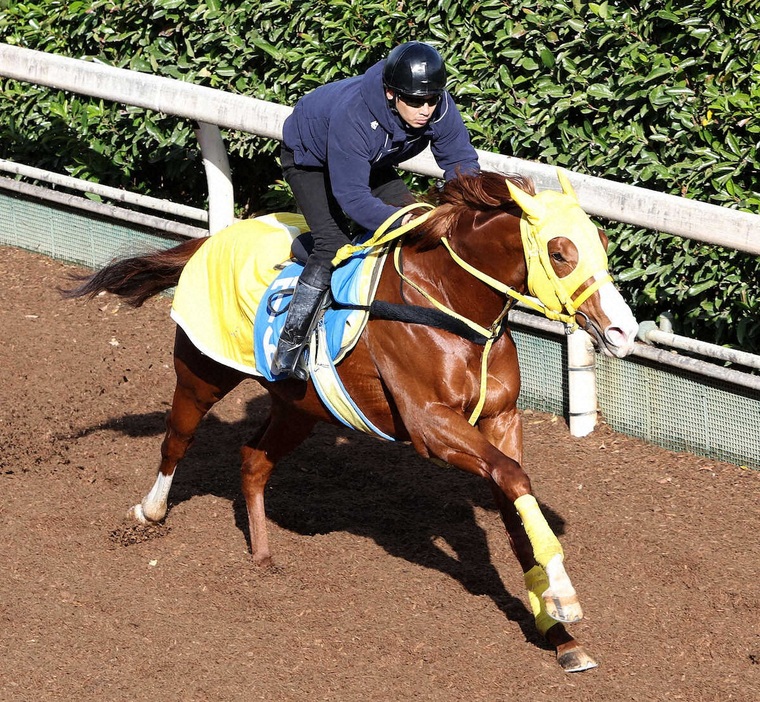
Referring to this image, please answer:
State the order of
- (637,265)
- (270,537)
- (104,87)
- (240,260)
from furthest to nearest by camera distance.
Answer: (104,87), (637,265), (270,537), (240,260)

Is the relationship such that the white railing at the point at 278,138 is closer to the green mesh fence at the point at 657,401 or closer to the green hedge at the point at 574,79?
the green mesh fence at the point at 657,401

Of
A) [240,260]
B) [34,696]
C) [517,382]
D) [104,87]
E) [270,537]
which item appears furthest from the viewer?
[104,87]

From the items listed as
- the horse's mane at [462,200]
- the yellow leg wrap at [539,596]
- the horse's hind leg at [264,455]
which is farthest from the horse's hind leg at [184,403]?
the yellow leg wrap at [539,596]

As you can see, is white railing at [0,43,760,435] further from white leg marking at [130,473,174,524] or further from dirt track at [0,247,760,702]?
white leg marking at [130,473,174,524]

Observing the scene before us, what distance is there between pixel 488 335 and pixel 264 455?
5.54ft

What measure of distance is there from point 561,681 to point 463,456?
952 mm

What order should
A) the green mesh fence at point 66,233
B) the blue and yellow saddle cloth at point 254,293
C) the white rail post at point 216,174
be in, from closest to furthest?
the blue and yellow saddle cloth at point 254,293 < the white rail post at point 216,174 < the green mesh fence at point 66,233

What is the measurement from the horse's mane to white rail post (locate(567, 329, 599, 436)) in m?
2.03

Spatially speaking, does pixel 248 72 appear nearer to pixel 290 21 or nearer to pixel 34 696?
pixel 290 21

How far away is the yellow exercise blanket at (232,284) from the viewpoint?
5.82 metres

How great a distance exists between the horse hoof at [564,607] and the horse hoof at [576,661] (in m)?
0.35

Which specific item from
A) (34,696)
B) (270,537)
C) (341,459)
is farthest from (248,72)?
(34,696)

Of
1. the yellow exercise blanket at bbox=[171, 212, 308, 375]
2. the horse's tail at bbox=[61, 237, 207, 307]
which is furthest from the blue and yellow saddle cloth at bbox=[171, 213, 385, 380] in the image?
the horse's tail at bbox=[61, 237, 207, 307]

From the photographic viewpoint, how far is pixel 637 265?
23.1 ft
